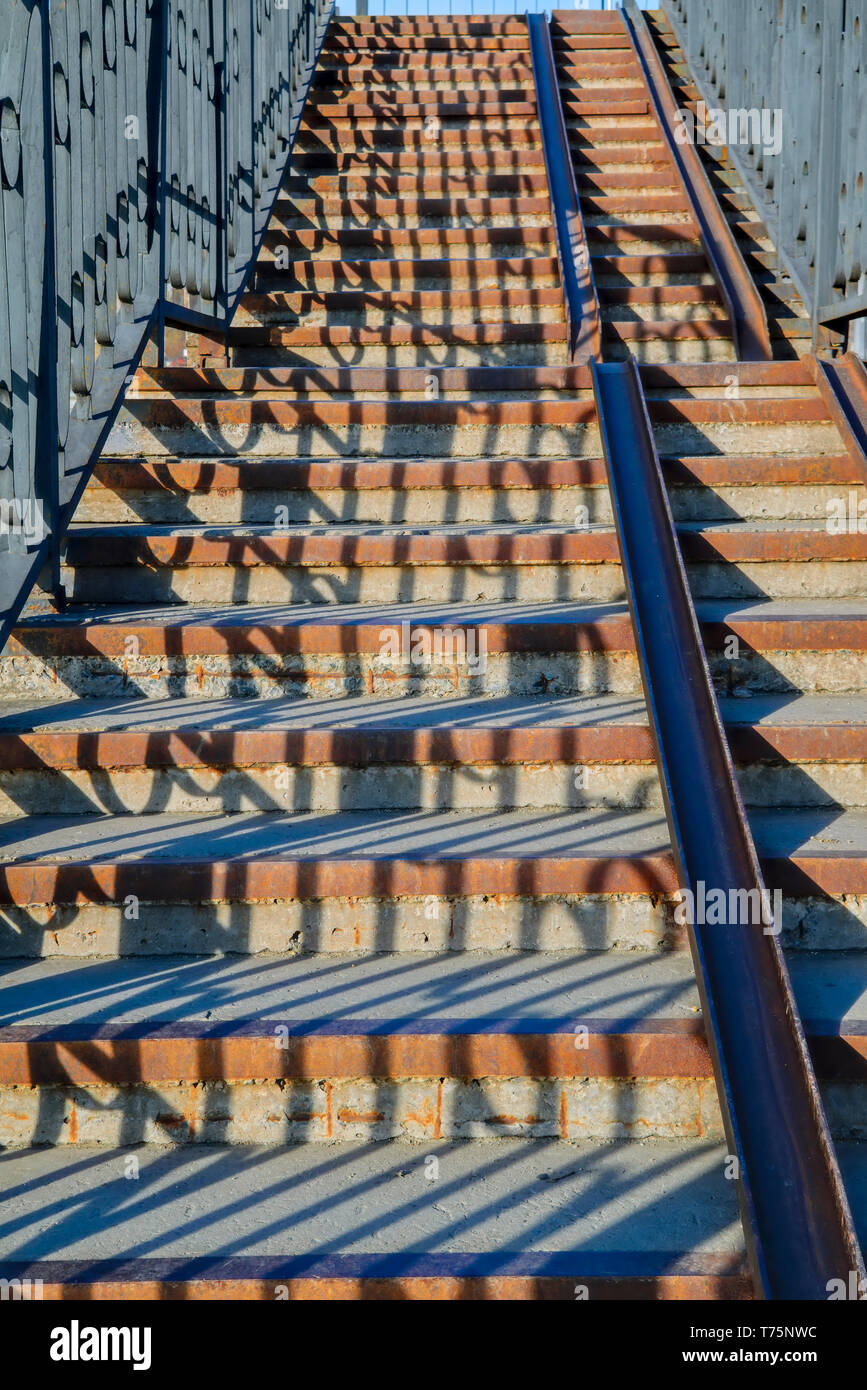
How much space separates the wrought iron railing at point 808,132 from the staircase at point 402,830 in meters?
0.44

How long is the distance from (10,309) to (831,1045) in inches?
108

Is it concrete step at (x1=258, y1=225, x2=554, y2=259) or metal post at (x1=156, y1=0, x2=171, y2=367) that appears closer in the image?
metal post at (x1=156, y1=0, x2=171, y2=367)

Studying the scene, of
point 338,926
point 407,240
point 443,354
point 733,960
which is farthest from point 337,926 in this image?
point 407,240

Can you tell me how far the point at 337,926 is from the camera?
269 cm

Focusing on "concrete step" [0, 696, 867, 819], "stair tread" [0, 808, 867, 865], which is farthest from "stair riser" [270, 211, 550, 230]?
"stair tread" [0, 808, 867, 865]

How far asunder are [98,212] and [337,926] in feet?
8.64

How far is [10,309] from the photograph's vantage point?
3.02 meters

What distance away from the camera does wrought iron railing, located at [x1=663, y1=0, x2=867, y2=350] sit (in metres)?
4.30

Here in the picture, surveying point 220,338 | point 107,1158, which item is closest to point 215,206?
point 220,338

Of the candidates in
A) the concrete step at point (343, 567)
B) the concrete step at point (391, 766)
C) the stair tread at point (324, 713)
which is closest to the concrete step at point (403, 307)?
the concrete step at point (343, 567)

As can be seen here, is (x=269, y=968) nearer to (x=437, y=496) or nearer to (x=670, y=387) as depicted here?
(x=437, y=496)

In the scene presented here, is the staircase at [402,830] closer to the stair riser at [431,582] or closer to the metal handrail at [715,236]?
the stair riser at [431,582]

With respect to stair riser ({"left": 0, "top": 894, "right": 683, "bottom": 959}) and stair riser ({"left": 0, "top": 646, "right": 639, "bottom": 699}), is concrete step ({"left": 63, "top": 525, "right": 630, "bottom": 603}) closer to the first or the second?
stair riser ({"left": 0, "top": 646, "right": 639, "bottom": 699})

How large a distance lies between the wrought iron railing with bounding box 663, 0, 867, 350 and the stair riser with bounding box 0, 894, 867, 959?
2.79 m
